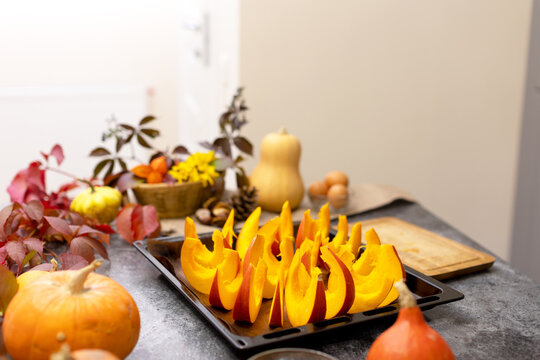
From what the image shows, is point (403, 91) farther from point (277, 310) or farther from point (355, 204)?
point (277, 310)

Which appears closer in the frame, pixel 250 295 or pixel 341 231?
pixel 250 295

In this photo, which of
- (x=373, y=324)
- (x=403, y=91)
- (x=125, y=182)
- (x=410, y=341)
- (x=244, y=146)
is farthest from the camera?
(x=403, y=91)

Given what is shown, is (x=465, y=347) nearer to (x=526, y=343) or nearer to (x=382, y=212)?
(x=526, y=343)

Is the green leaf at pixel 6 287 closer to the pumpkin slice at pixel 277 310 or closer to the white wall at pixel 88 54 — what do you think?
the pumpkin slice at pixel 277 310

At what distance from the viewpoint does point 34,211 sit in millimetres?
1085

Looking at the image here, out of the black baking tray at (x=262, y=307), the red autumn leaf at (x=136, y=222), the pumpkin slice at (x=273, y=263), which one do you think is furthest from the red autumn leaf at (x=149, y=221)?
the pumpkin slice at (x=273, y=263)

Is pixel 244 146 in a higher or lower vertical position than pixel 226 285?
higher

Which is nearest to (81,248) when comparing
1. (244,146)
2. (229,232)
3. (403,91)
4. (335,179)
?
(229,232)

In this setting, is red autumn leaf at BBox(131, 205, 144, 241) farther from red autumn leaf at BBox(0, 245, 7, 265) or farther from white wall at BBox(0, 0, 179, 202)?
white wall at BBox(0, 0, 179, 202)

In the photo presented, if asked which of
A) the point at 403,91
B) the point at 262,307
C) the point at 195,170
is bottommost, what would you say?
the point at 262,307

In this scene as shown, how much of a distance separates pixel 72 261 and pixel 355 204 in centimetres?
80

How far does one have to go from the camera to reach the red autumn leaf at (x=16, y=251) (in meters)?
0.94

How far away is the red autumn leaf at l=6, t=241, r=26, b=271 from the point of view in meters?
0.94

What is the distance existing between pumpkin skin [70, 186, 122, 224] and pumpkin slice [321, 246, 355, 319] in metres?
0.64
